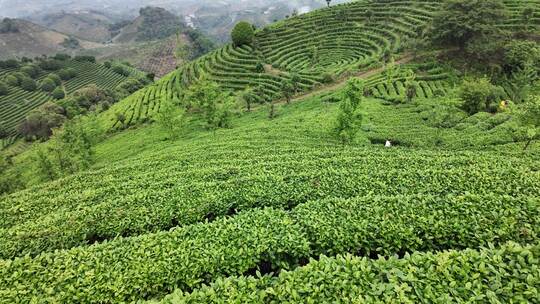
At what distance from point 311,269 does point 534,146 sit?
23.6m

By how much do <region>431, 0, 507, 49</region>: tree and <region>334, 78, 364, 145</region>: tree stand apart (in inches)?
1419

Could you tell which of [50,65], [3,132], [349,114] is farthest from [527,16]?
[50,65]

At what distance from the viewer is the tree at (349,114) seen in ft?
75.8

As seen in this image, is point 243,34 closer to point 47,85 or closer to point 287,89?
point 287,89

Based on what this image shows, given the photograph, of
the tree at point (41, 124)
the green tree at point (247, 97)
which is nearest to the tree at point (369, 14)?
the green tree at point (247, 97)

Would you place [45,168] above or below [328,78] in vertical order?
below

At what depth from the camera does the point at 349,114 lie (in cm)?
2311

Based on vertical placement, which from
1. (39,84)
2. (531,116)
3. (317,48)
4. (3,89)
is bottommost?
(3,89)

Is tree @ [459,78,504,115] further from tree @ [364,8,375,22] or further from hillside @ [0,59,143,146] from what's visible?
hillside @ [0,59,143,146]

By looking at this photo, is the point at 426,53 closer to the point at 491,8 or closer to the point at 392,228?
the point at 491,8

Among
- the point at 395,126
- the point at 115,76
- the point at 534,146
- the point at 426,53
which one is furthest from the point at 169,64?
the point at 534,146

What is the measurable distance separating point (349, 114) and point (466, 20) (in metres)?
40.2

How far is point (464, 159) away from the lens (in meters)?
14.3

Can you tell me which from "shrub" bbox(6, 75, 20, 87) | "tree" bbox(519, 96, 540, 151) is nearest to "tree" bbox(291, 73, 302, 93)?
"tree" bbox(519, 96, 540, 151)
